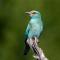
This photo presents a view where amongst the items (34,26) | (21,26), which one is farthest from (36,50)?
(21,26)

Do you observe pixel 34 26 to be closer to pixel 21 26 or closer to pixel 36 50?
pixel 36 50

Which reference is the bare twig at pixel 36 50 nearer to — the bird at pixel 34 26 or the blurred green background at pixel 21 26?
the bird at pixel 34 26

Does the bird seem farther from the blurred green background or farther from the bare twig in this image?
Answer: the blurred green background

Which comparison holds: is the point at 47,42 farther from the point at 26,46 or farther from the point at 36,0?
the point at 26,46

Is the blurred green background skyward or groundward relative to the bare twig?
groundward

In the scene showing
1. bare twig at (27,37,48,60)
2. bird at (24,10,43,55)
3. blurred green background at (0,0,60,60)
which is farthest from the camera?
blurred green background at (0,0,60,60)

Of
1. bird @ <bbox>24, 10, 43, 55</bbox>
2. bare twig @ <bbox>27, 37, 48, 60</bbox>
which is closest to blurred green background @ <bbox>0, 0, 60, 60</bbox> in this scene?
bird @ <bbox>24, 10, 43, 55</bbox>

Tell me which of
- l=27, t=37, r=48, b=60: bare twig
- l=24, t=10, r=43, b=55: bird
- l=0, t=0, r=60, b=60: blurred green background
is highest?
l=24, t=10, r=43, b=55: bird

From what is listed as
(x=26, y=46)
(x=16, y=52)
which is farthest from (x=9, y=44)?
(x=26, y=46)
